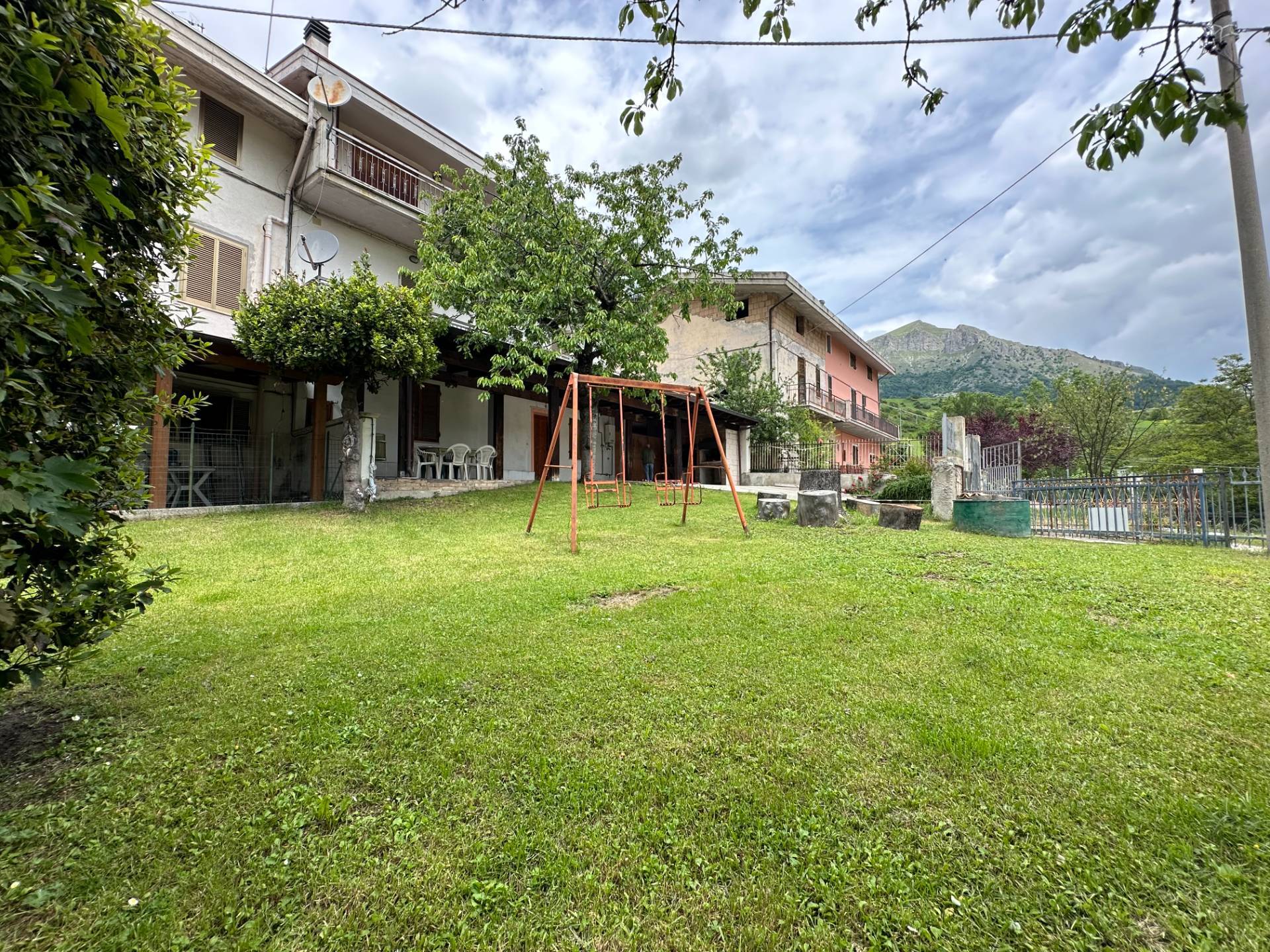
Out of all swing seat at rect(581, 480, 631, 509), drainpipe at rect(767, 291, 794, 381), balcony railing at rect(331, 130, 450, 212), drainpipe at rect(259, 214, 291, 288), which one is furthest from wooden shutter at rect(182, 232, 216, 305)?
drainpipe at rect(767, 291, 794, 381)

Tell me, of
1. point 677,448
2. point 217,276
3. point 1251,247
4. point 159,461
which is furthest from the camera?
point 677,448

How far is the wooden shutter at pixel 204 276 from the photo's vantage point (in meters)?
9.76

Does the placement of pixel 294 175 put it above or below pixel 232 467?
above

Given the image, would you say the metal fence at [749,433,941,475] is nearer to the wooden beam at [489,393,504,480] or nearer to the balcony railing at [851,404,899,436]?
the balcony railing at [851,404,899,436]

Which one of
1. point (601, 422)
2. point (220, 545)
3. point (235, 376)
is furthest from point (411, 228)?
point (220, 545)

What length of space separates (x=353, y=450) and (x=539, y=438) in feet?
25.2

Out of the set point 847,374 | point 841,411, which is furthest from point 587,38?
point 847,374

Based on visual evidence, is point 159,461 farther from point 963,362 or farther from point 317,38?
point 963,362

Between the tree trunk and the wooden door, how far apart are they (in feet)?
23.6

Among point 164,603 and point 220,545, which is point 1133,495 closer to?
Answer: point 164,603

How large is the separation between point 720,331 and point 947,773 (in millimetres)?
22723

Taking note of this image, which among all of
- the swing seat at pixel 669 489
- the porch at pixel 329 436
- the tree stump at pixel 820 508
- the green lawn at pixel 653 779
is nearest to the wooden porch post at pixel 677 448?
the porch at pixel 329 436

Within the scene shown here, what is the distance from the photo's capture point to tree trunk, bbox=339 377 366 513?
912 centimetres

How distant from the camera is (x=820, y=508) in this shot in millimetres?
8422
